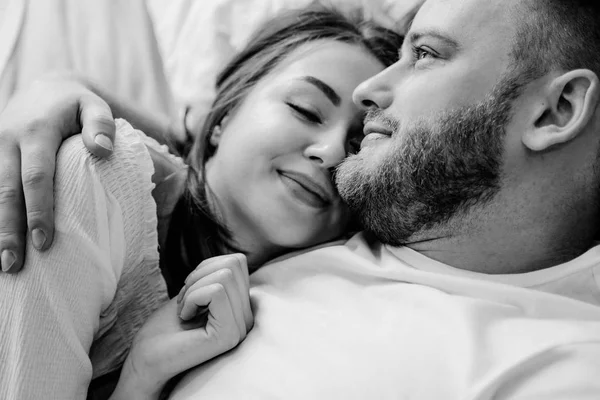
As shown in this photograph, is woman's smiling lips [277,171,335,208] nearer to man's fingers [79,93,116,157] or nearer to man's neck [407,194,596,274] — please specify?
man's neck [407,194,596,274]

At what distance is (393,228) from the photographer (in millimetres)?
1153

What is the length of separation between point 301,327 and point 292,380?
106 millimetres

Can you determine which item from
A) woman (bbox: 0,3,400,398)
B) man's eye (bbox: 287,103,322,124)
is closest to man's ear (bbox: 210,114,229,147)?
woman (bbox: 0,3,400,398)

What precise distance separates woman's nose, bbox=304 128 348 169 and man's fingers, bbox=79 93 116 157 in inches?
14.5

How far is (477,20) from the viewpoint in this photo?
108 centimetres

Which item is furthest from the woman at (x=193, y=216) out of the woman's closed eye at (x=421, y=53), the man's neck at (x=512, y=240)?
the man's neck at (x=512, y=240)

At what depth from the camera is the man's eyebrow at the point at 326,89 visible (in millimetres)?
1234

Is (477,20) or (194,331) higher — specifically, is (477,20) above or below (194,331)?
above

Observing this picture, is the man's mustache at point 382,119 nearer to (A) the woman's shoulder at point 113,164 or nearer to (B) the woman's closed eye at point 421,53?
(B) the woman's closed eye at point 421,53

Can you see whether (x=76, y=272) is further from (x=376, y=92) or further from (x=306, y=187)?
(x=376, y=92)

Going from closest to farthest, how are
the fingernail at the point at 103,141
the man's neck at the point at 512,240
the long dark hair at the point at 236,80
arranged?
the fingernail at the point at 103,141
the man's neck at the point at 512,240
the long dark hair at the point at 236,80

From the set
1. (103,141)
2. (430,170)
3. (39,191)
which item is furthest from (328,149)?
(39,191)

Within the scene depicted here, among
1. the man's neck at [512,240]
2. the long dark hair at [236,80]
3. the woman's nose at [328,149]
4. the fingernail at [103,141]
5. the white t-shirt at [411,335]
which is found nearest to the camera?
the white t-shirt at [411,335]

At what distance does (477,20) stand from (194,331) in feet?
2.32
